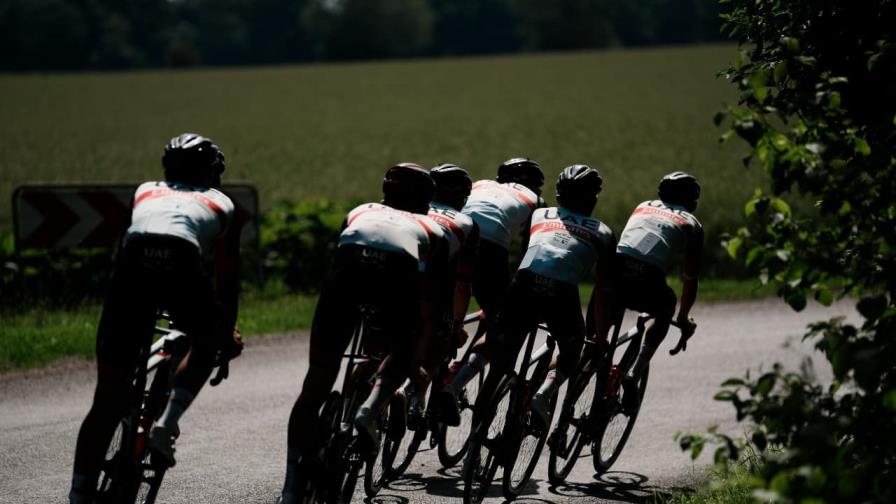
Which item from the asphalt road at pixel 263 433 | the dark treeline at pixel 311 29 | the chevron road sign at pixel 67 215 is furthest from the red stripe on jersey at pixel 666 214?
the dark treeline at pixel 311 29

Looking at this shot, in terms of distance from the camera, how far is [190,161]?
557 centimetres

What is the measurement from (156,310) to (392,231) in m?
1.20

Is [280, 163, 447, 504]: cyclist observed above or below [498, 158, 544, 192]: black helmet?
below

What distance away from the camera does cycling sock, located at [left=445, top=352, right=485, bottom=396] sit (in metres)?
6.73

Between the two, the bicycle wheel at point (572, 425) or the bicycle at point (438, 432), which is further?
the bicycle wheel at point (572, 425)

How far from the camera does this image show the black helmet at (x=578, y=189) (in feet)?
22.0

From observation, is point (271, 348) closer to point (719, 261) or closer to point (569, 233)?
point (569, 233)

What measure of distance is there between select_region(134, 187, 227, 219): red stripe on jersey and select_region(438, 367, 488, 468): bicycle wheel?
2.41 m

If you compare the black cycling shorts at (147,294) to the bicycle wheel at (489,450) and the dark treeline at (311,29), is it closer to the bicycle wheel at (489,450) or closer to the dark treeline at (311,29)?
the bicycle wheel at (489,450)

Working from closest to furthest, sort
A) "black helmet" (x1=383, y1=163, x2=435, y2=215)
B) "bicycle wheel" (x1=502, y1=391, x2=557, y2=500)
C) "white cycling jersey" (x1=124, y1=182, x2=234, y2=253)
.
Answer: "white cycling jersey" (x1=124, y1=182, x2=234, y2=253), "black helmet" (x1=383, y1=163, x2=435, y2=215), "bicycle wheel" (x1=502, y1=391, x2=557, y2=500)

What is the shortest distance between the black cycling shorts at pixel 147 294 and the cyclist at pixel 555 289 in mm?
1954

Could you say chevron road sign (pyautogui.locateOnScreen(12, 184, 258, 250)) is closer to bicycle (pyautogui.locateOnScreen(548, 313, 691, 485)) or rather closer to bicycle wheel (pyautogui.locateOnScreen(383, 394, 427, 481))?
bicycle wheel (pyautogui.locateOnScreen(383, 394, 427, 481))

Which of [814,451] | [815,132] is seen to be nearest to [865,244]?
[815,132]

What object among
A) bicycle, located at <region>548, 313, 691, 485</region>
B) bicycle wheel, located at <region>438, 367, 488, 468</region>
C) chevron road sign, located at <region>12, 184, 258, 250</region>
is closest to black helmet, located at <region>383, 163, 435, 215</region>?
bicycle, located at <region>548, 313, 691, 485</region>
